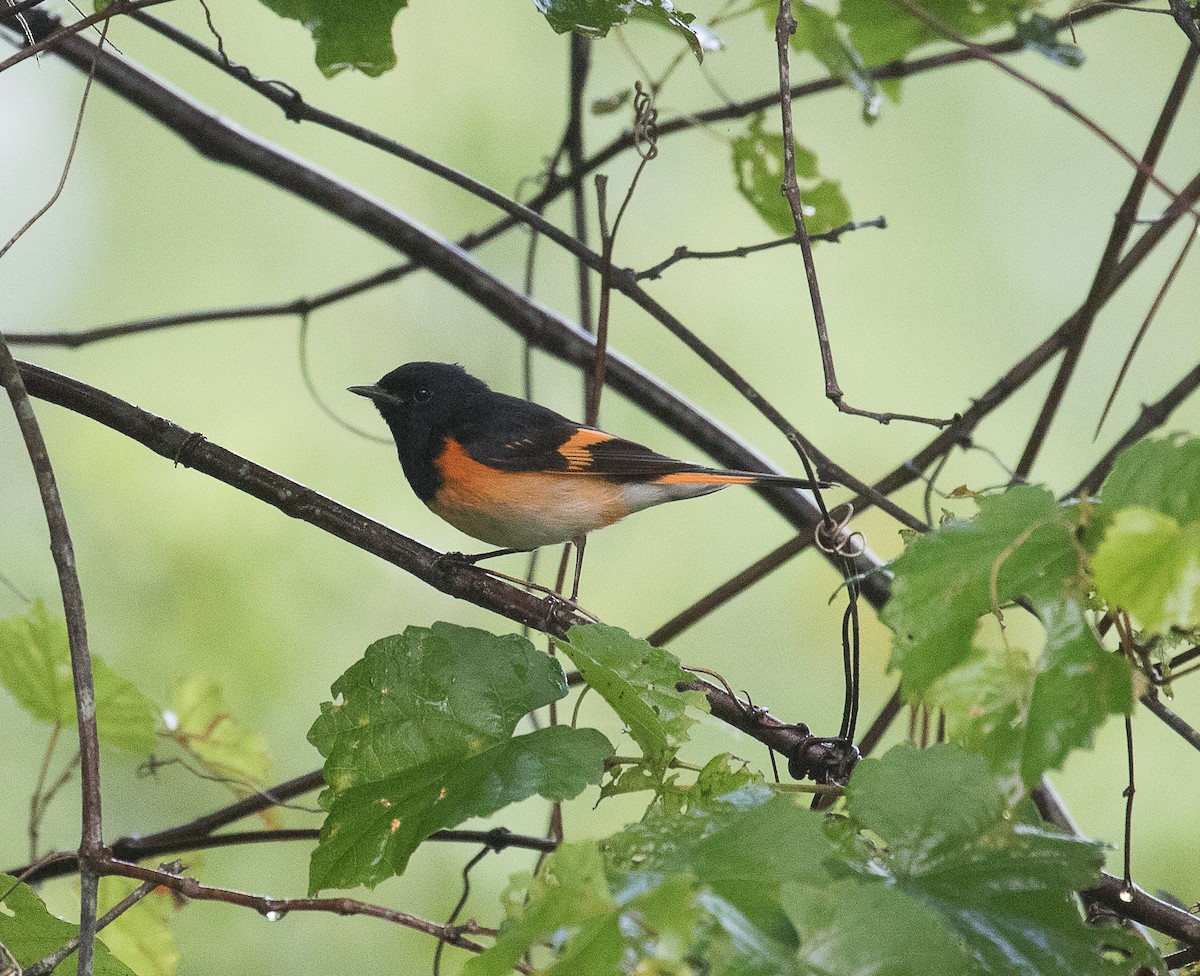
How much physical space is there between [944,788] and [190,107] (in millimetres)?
2342

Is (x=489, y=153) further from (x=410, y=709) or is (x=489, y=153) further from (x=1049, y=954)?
(x=1049, y=954)

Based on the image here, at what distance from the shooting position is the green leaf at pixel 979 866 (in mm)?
1173

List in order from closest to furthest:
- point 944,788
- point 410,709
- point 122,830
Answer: point 944,788 → point 410,709 → point 122,830

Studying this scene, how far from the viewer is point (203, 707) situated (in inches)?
105

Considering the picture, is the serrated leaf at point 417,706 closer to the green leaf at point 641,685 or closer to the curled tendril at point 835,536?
the green leaf at point 641,685

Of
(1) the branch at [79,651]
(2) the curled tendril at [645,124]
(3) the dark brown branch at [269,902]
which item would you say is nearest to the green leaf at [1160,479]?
(3) the dark brown branch at [269,902]

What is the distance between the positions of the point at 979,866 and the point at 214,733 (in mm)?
1961

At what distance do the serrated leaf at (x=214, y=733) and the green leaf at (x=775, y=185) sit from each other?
1.85 m

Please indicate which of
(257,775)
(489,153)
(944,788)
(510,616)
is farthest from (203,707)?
(489,153)

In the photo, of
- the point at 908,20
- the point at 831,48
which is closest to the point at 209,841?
the point at 831,48

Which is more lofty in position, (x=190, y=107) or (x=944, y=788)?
(x=190, y=107)

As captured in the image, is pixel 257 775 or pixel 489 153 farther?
pixel 489 153

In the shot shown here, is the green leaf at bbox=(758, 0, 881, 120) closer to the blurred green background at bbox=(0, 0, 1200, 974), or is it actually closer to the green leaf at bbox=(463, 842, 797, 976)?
the green leaf at bbox=(463, 842, 797, 976)

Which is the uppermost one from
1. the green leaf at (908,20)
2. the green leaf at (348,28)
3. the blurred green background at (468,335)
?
the blurred green background at (468,335)
